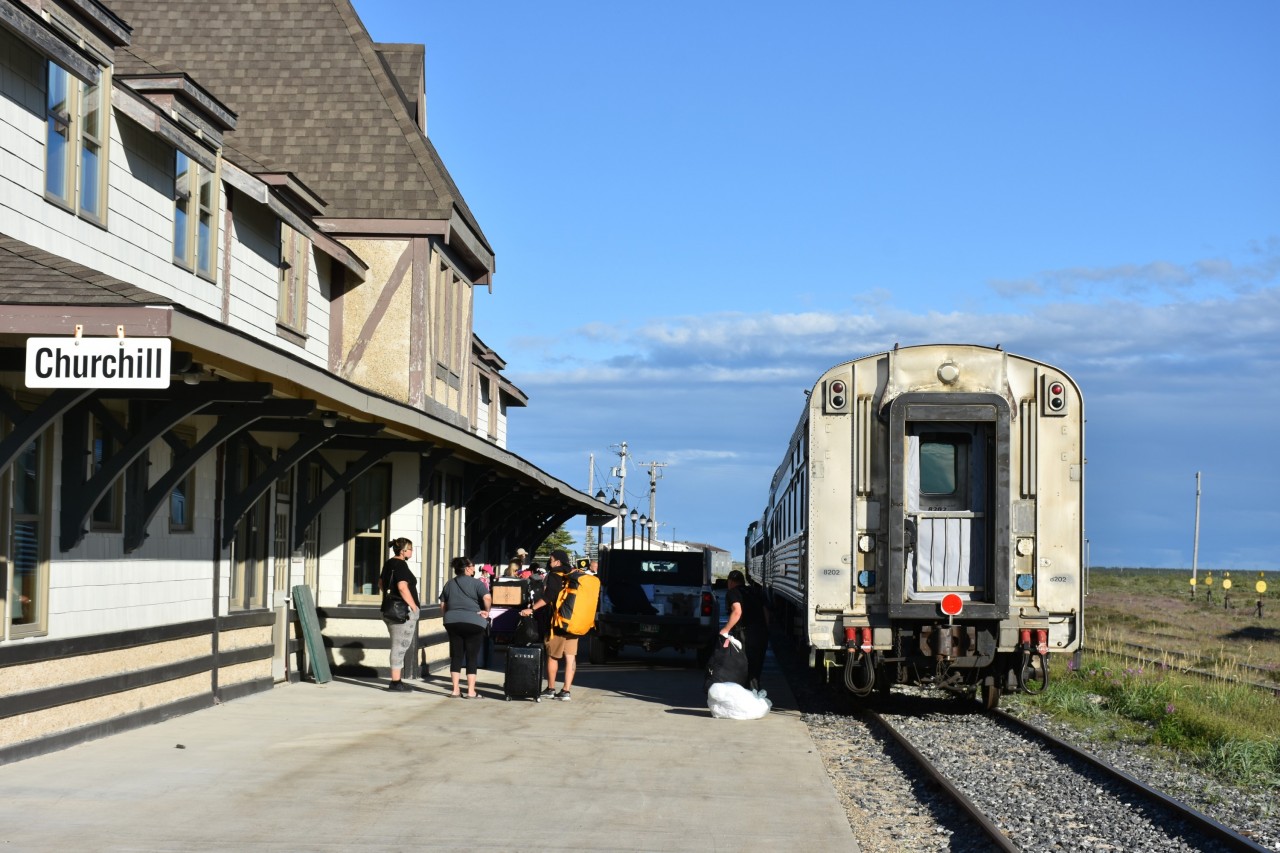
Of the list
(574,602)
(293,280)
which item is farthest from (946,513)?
(293,280)

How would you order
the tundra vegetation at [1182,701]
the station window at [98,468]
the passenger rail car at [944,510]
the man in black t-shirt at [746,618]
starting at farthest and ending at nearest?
1. the man in black t-shirt at [746,618]
2. the passenger rail car at [944,510]
3. the tundra vegetation at [1182,701]
4. the station window at [98,468]

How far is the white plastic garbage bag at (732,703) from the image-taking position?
1572 cm

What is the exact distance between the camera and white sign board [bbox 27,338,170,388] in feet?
29.4

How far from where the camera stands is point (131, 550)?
12.7 meters

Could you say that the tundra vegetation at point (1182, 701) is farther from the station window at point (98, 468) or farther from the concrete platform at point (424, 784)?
the station window at point (98, 468)

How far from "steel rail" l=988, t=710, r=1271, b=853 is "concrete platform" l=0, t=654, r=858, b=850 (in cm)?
228

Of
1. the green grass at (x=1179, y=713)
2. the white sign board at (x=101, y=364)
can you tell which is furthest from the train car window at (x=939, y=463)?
the white sign board at (x=101, y=364)

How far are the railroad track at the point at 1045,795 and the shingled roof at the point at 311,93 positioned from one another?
9872 mm

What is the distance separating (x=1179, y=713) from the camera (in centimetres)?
1620

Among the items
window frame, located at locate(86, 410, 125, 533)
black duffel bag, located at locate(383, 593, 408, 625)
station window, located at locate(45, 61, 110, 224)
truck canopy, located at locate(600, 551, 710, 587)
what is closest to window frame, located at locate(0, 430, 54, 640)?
window frame, located at locate(86, 410, 125, 533)

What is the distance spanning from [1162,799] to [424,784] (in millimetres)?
5150

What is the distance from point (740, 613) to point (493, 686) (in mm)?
4166

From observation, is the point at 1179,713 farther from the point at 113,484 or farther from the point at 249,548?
the point at 113,484

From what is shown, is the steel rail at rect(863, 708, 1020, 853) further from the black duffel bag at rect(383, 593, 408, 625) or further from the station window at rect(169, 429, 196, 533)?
the station window at rect(169, 429, 196, 533)
